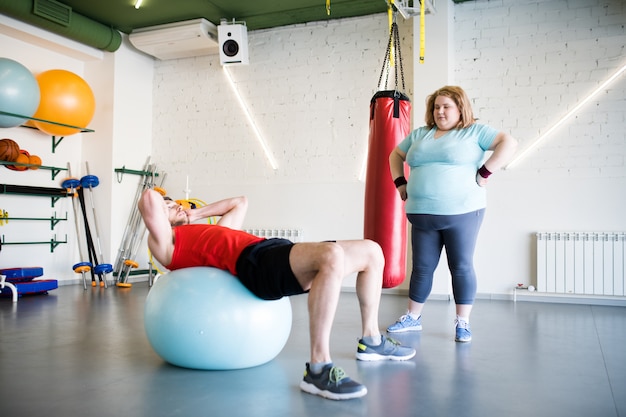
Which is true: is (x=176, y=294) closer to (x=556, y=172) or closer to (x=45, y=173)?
(x=556, y=172)

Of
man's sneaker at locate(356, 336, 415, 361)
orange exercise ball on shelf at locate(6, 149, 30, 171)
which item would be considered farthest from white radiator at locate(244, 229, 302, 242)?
man's sneaker at locate(356, 336, 415, 361)

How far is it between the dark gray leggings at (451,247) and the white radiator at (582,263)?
2115 mm

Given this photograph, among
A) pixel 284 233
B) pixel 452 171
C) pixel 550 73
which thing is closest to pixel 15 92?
pixel 284 233

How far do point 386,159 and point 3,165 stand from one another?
3.88 meters

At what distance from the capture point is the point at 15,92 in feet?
15.6

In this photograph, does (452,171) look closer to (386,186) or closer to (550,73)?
(386,186)

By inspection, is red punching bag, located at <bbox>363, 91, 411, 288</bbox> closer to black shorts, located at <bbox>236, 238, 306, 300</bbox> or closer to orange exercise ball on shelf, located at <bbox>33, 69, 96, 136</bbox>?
black shorts, located at <bbox>236, 238, 306, 300</bbox>

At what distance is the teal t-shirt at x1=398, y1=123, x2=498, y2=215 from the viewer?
3059 millimetres

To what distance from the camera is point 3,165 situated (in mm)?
5395

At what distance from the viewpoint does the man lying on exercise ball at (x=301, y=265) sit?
81.2 inches

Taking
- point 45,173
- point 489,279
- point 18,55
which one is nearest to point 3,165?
point 45,173

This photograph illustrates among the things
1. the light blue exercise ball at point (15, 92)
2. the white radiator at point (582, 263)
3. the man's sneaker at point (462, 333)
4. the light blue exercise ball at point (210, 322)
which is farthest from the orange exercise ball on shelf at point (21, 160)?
the white radiator at point (582, 263)

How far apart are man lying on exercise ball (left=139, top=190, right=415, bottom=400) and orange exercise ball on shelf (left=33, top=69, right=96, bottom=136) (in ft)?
11.0

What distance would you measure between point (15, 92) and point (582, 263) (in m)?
5.14
